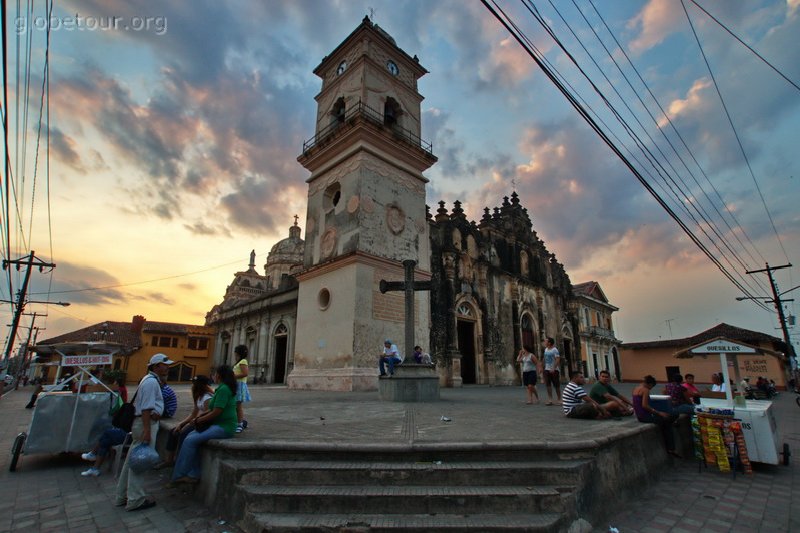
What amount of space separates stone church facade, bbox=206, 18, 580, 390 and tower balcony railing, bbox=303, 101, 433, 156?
0.07 m

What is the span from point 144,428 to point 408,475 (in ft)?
10.4

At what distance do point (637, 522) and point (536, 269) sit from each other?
27.3 metres

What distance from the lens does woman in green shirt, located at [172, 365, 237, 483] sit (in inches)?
177

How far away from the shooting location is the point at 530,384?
9852 mm

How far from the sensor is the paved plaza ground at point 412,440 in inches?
153

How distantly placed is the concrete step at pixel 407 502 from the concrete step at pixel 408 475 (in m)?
0.23

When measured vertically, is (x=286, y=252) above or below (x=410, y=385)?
above

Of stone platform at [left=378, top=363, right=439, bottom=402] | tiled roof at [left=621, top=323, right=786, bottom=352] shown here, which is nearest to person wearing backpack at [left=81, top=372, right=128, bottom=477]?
stone platform at [left=378, top=363, right=439, bottom=402]

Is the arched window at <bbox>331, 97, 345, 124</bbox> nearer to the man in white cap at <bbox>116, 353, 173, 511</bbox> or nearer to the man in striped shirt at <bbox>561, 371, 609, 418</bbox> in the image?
the man in white cap at <bbox>116, 353, 173, 511</bbox>

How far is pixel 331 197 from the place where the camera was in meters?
18.4

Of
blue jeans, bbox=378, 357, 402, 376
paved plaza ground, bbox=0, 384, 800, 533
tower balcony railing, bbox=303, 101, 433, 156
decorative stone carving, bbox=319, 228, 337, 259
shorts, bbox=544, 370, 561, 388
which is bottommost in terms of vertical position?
paved plaza ground, bbox=0, 384, 800, 533

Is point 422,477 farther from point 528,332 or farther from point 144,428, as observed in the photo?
point 528,332

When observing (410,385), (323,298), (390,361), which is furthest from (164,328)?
(410,385)

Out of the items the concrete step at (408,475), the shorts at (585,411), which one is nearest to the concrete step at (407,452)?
the concrete step at (408,475)
